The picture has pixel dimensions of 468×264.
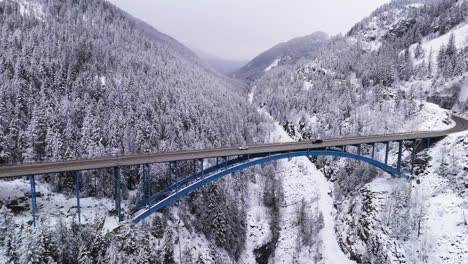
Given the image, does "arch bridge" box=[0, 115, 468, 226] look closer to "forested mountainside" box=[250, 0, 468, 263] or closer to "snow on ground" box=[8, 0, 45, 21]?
"forested mountainside" box=[250, 0, 468, 263]

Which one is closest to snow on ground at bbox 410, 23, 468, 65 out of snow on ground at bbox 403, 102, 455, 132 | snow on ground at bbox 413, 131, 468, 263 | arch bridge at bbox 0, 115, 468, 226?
snow on ground at bbox 403, 102, 455, 132

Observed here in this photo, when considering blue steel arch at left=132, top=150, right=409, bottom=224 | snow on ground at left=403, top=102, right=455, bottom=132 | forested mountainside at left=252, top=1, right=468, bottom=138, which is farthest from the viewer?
forested mountainside at left=252, top=1, right=468, bottom=138

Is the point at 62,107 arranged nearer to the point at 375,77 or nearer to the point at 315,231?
the point at 315,231

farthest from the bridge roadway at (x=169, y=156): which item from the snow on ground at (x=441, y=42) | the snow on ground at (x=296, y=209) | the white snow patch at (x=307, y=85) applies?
the white snow patch at (x=307, y=85)

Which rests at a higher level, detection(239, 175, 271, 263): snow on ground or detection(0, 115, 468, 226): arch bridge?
detection(0, 115, 468, 226): arch bridge

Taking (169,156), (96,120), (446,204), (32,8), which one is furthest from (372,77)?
(32,8)

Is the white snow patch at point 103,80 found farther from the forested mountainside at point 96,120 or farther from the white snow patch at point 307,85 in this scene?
the white snow patch at point 307,85

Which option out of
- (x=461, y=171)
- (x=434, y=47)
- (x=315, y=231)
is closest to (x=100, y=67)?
(x=315, y=231)
